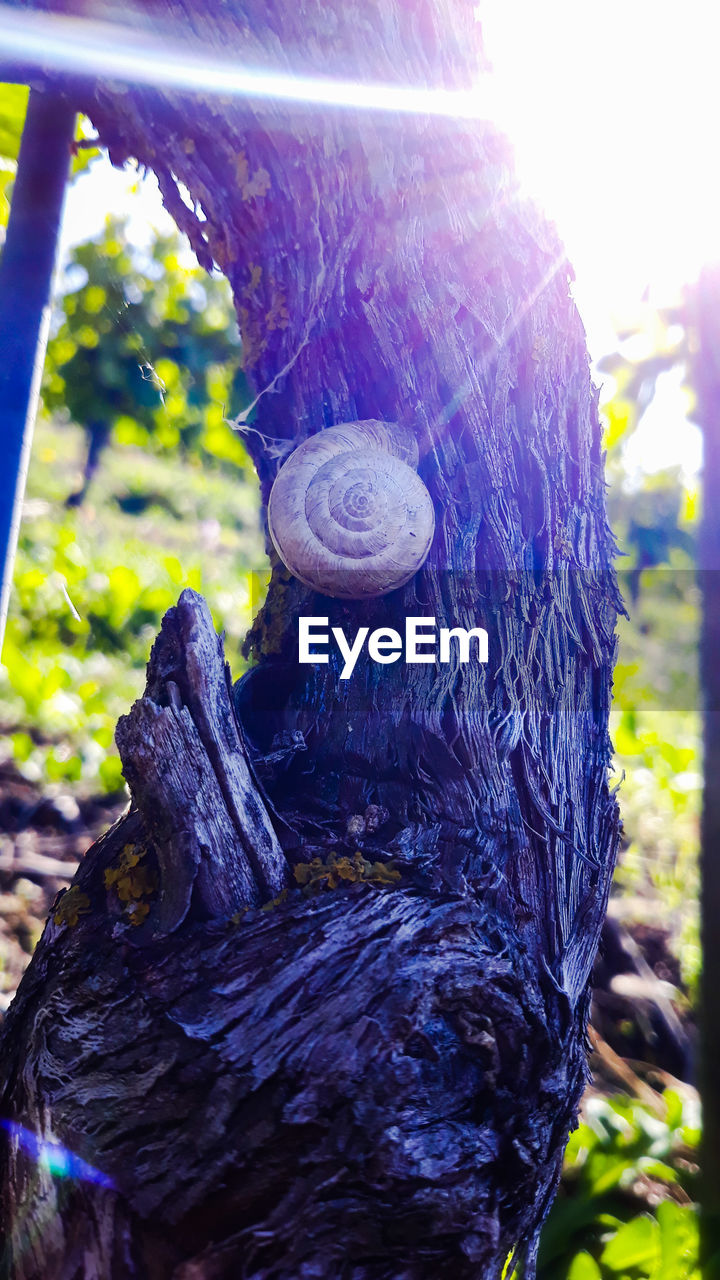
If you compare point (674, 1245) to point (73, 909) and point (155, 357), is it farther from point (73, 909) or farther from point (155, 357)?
point (155, 357)

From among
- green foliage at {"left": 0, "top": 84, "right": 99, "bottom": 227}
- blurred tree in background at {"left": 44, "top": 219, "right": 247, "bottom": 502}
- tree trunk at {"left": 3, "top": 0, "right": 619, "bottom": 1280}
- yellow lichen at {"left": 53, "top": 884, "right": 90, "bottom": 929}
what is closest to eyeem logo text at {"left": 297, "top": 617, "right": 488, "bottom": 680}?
tree trunk at {"left": 3, "top": 0, "right": 619, "bottom": 1280}

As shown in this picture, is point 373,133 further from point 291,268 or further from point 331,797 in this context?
point 331,797

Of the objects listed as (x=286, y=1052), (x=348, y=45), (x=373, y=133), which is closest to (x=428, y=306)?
(x=373, y=133)

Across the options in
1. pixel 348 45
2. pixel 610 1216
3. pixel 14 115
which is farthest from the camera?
pixel 610 1216

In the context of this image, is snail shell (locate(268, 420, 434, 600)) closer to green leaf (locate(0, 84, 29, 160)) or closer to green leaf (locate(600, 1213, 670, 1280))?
green leaf (locate(0, 84, 29, 160))

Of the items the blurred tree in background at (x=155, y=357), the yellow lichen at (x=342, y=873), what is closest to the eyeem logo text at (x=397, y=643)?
the yellow lichen at (x=342, y=873)

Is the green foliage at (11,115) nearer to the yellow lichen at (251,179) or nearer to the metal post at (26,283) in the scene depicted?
the metal post at (26,283)
